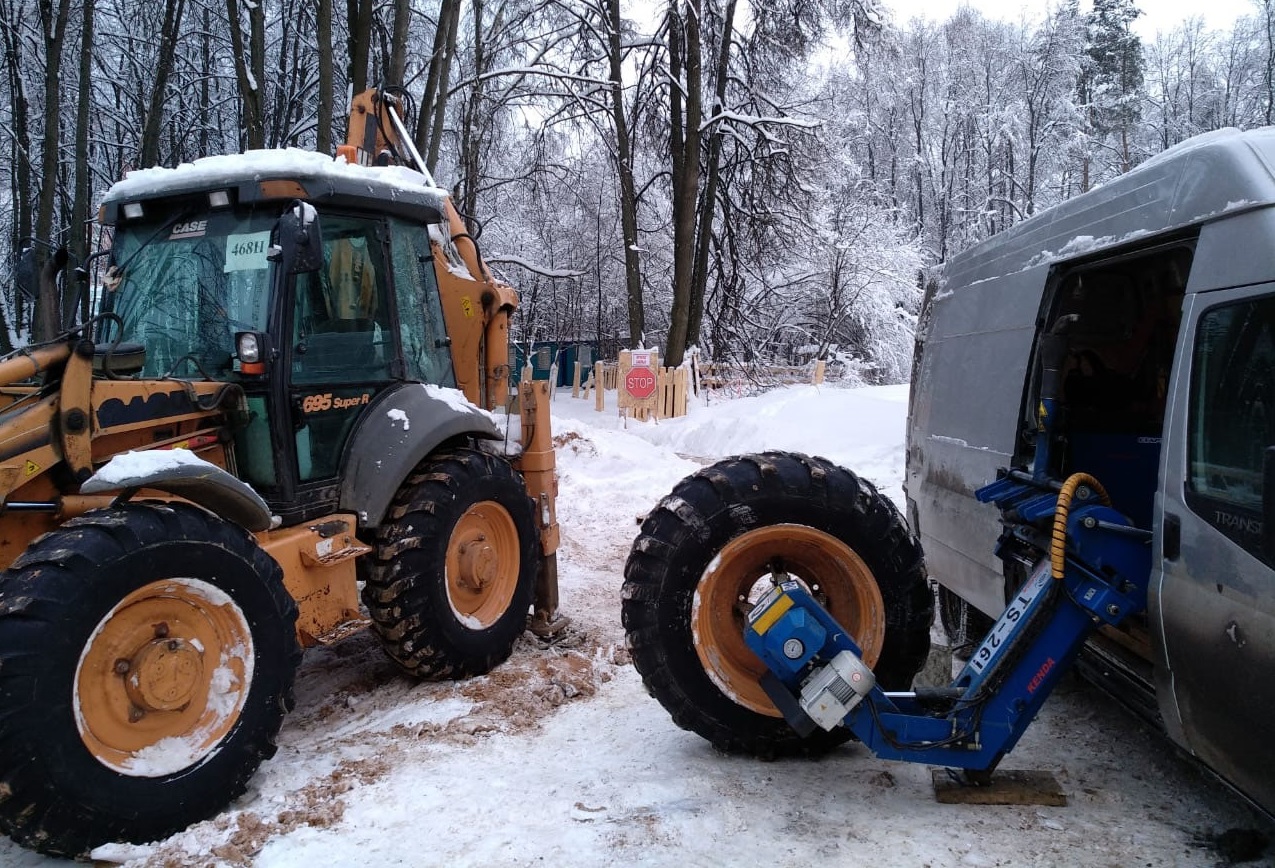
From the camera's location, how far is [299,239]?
12.9 ft

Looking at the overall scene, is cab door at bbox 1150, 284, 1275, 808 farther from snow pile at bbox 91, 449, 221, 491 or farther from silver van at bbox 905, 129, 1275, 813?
snow pile at bbox 91, 449, 221, 491

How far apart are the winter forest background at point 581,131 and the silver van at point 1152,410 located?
10.6ft

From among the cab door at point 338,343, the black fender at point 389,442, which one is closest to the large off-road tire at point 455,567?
the black fender at point 389,442

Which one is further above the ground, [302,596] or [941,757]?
[302,596]

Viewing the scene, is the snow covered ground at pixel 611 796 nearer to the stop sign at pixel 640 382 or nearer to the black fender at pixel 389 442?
the black fender at pixel 389 442

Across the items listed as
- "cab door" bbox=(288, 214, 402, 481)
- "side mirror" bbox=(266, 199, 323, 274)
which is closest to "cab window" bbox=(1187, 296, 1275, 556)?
"side mirror" bbox=(266, 199, 323, 274)

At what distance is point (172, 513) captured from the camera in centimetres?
338

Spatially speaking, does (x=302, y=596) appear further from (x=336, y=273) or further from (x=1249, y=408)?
(x=1249, y=408)

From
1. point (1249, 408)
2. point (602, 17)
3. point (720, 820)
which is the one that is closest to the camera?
point (1249, 408)

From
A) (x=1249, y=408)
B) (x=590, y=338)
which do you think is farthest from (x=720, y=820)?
(x=590, y=338)

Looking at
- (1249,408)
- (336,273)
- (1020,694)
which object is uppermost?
(336,273)

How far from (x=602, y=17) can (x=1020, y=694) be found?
18.4m

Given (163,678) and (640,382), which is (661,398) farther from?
(163,678)

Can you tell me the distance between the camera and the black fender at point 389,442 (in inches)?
183
